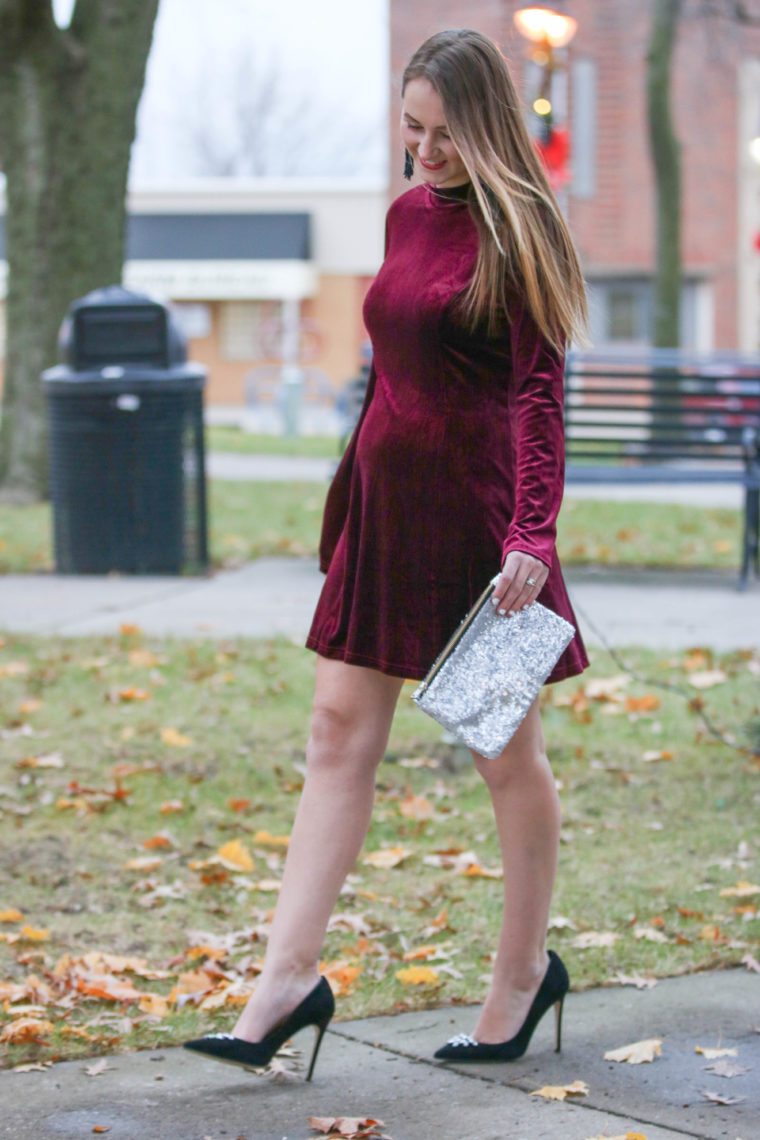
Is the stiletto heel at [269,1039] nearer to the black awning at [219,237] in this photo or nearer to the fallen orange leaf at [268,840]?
the fallen orange leaf at [268,840]

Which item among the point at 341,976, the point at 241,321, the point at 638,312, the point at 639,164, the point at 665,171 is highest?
the point at 639,164

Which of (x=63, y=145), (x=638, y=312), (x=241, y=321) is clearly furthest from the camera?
(x=241, y=321)

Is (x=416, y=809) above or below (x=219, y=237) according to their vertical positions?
below

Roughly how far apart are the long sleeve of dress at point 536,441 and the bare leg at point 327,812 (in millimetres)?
382

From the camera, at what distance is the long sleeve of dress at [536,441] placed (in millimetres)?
2588

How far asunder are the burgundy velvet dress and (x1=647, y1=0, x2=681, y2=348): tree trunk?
1710cm

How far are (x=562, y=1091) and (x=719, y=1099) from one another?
277 millimetres

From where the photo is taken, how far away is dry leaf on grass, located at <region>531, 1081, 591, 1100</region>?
2.73 m

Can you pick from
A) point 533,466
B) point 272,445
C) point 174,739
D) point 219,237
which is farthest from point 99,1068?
point 219,237

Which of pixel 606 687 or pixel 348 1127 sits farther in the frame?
pixel 606 687

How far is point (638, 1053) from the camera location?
292 centimetres

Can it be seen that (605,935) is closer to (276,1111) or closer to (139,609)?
(276,1111)

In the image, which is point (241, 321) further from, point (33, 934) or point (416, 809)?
point (33, 934)

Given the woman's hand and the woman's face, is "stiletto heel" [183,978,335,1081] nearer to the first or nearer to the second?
the woman's hand
